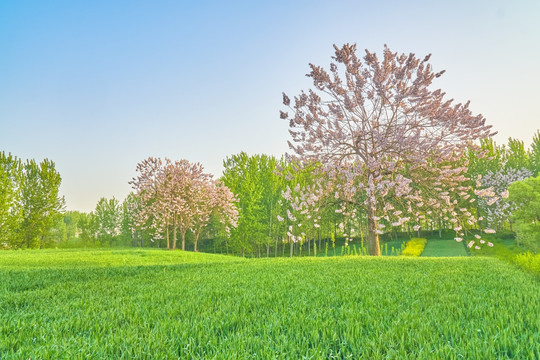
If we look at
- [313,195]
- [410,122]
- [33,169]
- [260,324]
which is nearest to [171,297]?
[260,324]

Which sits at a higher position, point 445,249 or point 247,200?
point 247,200

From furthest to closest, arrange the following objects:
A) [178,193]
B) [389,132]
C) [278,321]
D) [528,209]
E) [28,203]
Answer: [28,203] < [178,193] < [528,209] < [389,132] < [278,321]

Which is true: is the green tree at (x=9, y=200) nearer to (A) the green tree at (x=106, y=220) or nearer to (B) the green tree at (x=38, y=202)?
(B) the green tree at (x=38, y=202)

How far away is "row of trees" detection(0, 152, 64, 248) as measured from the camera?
29547 mm

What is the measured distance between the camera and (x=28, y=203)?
106 feet

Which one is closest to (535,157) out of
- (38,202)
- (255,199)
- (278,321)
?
(255,199)

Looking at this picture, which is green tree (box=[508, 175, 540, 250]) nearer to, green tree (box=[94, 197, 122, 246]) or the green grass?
the green grass

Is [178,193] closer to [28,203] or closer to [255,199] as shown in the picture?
[255,199]

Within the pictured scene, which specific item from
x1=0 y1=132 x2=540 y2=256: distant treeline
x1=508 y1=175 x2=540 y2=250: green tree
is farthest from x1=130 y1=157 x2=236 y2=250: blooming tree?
x1=508 y1=175 x2=540 y2=250: green tree

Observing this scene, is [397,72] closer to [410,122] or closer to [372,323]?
[410,122]

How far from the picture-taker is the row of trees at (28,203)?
29547mm

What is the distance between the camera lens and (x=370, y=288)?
15.3 ft

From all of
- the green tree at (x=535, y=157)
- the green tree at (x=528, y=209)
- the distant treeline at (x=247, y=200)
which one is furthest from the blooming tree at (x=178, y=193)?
the green tree at (x=535, y=157)

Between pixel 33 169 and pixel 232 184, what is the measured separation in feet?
69.6
